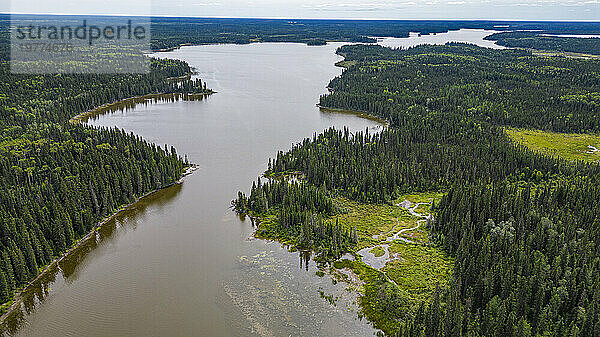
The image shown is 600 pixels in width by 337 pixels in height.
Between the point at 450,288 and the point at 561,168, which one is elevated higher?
the point at 561,168

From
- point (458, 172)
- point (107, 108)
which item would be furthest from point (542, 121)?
point (107, 108)

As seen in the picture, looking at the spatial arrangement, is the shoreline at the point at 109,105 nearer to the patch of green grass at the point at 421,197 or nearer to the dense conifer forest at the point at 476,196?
the dense conifer forest at the point at 476,196

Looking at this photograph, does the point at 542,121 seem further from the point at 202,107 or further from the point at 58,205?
the point at 58,205

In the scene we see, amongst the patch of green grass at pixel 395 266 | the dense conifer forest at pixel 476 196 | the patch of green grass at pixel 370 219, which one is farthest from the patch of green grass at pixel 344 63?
the patch of green grass at pixel 395 266

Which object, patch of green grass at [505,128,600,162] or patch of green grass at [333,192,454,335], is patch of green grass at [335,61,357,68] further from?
patch of green grass at [333,192,454,335]

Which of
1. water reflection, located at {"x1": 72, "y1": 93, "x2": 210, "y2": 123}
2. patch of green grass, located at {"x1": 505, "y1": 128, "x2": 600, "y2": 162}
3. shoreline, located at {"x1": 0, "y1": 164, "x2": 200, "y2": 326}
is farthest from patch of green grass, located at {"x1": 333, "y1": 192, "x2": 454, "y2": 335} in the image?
water reflection, located at {"x1": 72, "y1": 93, "x2": 210, "y2": 123}

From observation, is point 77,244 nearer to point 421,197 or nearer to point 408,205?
point 408,205

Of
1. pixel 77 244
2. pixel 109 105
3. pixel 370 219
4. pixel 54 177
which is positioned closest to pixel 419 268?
pixel 370 219
